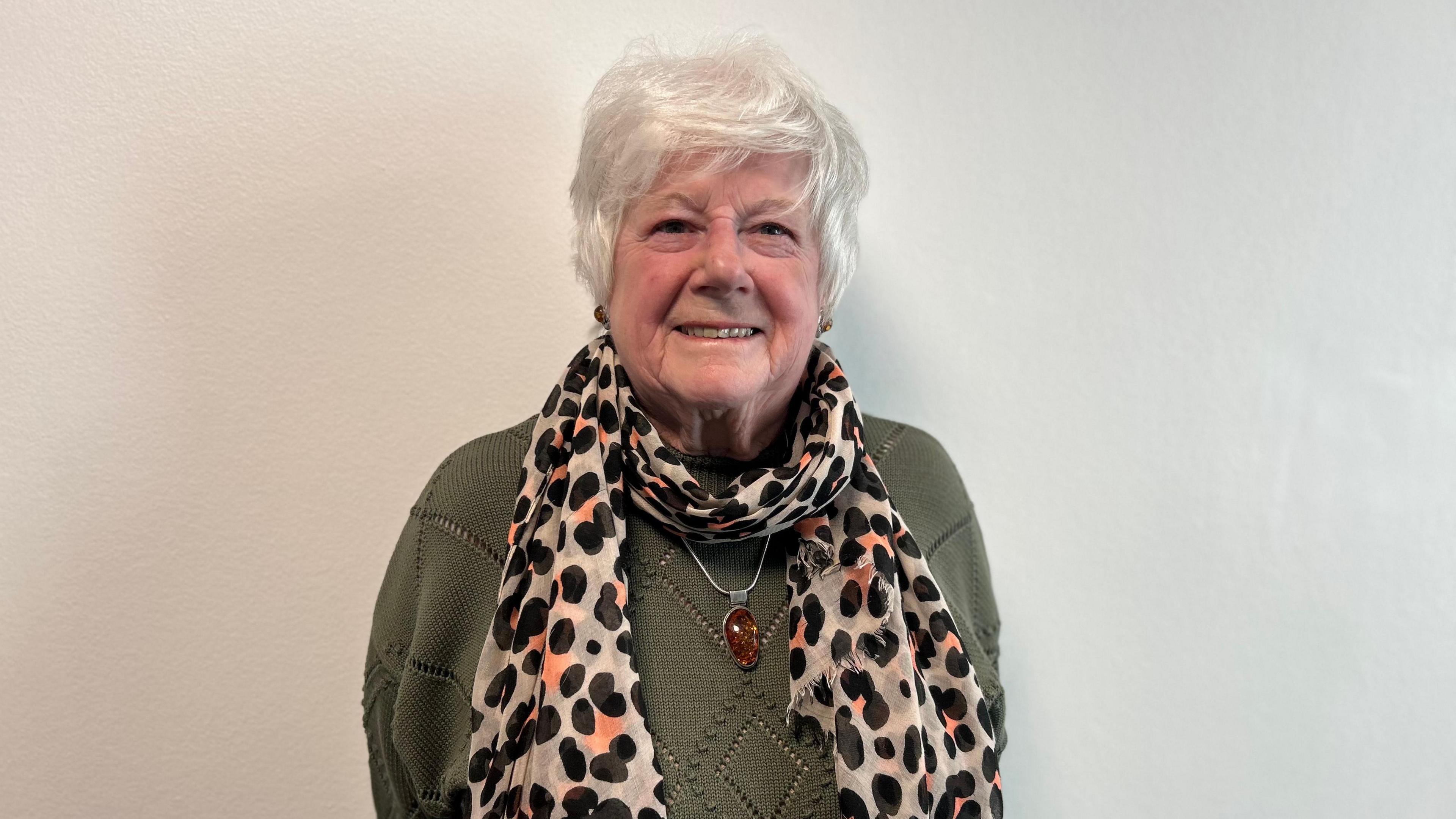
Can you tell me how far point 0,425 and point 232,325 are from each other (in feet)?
1.14

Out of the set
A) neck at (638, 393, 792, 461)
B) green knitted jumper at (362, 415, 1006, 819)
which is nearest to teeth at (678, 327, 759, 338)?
neck at (638, 393, 792, 461)

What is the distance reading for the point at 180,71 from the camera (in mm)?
1467

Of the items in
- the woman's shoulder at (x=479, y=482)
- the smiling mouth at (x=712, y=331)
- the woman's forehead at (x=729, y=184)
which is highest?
the woman's forehead at (x=729, y=184)

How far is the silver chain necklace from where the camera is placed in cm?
129

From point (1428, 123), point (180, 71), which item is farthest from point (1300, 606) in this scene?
point (180, 71)

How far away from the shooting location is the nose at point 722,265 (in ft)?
4.08

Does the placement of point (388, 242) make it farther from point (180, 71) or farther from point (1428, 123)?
point (1428, 123)

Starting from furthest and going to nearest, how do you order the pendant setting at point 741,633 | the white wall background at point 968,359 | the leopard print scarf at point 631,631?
1. the white wall background at point 968,359
2. the pendant setting at point 741,633
3. the leopard print scarf at point 631,631

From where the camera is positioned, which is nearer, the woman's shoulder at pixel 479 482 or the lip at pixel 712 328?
the lip at pixel 712 328

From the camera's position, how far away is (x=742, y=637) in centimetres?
130

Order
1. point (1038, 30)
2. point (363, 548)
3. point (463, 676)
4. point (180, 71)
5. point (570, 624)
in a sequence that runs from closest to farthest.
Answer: point (570, 624) < point (463, 676) < point (180, 71) < point (363, 548) < point (1038, 30)

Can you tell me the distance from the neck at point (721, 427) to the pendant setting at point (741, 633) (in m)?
0.21

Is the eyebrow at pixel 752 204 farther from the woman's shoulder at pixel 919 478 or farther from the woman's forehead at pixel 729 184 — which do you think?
the woman's shoulder at pixel 919 478

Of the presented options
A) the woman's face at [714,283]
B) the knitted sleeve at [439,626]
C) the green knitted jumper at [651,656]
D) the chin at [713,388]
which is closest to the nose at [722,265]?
the woman's face at [714,283]
